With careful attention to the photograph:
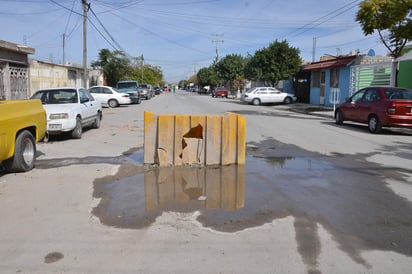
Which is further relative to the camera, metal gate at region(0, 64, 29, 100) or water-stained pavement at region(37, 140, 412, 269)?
metal gate at region(0, 64, 29, 100)

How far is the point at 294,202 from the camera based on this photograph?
229 inches

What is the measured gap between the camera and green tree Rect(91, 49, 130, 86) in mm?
45312

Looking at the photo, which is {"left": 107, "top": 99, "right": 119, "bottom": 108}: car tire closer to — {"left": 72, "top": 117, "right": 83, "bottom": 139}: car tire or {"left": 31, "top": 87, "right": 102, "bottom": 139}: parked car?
{"left": 31, "top": 87, "right": 102, "bottom": 139}: parked car

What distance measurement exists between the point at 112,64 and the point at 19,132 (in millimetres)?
39523

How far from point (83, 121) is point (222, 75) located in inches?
2085

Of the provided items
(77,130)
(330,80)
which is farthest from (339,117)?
(330,80)

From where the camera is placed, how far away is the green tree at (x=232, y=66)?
207 feet

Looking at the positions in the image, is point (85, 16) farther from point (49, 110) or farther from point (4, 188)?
point (4, 188)

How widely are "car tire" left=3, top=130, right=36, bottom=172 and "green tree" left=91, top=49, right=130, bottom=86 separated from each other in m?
38.6

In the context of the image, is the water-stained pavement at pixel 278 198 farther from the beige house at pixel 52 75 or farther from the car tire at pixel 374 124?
the beige house at pixel 52 75

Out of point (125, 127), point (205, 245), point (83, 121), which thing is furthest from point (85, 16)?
point (205, 245)

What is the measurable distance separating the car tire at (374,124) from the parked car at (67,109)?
10192 millimetres

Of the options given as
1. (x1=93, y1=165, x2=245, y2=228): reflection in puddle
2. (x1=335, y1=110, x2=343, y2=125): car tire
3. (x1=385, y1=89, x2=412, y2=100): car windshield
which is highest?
(x1=385, y1=89, x2=412, y2=100): car windshield

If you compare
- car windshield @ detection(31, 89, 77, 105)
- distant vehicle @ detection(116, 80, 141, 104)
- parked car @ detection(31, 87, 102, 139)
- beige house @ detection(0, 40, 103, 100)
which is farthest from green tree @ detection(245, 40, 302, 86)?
car windshield @ detection(31, 89, 77, 105)
